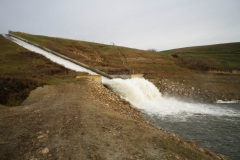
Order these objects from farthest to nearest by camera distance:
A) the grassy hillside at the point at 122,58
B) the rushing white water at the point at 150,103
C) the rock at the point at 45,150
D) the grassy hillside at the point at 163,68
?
1. the grassy hillside at the point at 122,58
2. the grassy hillside at the point at 163,68
3. the rushing white water at the point at 150,103
4. the rock at the point at 45,150

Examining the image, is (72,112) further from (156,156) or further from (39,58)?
(39,58)

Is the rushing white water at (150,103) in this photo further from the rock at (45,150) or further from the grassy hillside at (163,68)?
the rock at (45,150)

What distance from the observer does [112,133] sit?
5.70 meters

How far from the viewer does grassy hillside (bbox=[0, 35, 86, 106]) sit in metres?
10.8

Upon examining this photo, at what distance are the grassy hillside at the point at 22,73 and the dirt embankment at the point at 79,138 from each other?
3014 millimetres

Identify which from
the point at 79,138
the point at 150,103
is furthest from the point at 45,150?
the point at 150,103

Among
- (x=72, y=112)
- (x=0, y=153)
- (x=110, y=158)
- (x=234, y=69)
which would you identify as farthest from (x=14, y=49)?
(x=234, y=69)

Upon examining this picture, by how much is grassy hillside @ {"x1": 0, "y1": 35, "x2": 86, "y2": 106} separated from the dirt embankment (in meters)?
3.01

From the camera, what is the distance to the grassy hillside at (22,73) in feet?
35.4

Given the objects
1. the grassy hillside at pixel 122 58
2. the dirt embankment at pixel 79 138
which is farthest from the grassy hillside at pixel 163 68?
the dirt embankment at pixel 79 138

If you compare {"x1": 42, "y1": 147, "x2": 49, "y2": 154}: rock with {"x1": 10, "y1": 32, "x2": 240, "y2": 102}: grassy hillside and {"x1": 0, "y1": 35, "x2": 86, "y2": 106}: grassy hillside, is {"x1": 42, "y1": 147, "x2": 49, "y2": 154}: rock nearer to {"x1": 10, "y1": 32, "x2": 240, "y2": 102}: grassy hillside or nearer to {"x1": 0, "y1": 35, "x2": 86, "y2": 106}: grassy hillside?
{"x1": 0, "y1": 35, "x2": 86, "y2": 106}: grassy hillside

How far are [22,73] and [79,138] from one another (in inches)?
542

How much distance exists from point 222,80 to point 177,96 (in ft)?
38.2

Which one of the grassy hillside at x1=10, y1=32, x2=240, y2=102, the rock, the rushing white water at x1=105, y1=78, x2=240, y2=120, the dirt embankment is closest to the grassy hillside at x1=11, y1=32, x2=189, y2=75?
the grassy hillside at x1=10, y1=32, x2=240, y2=102
